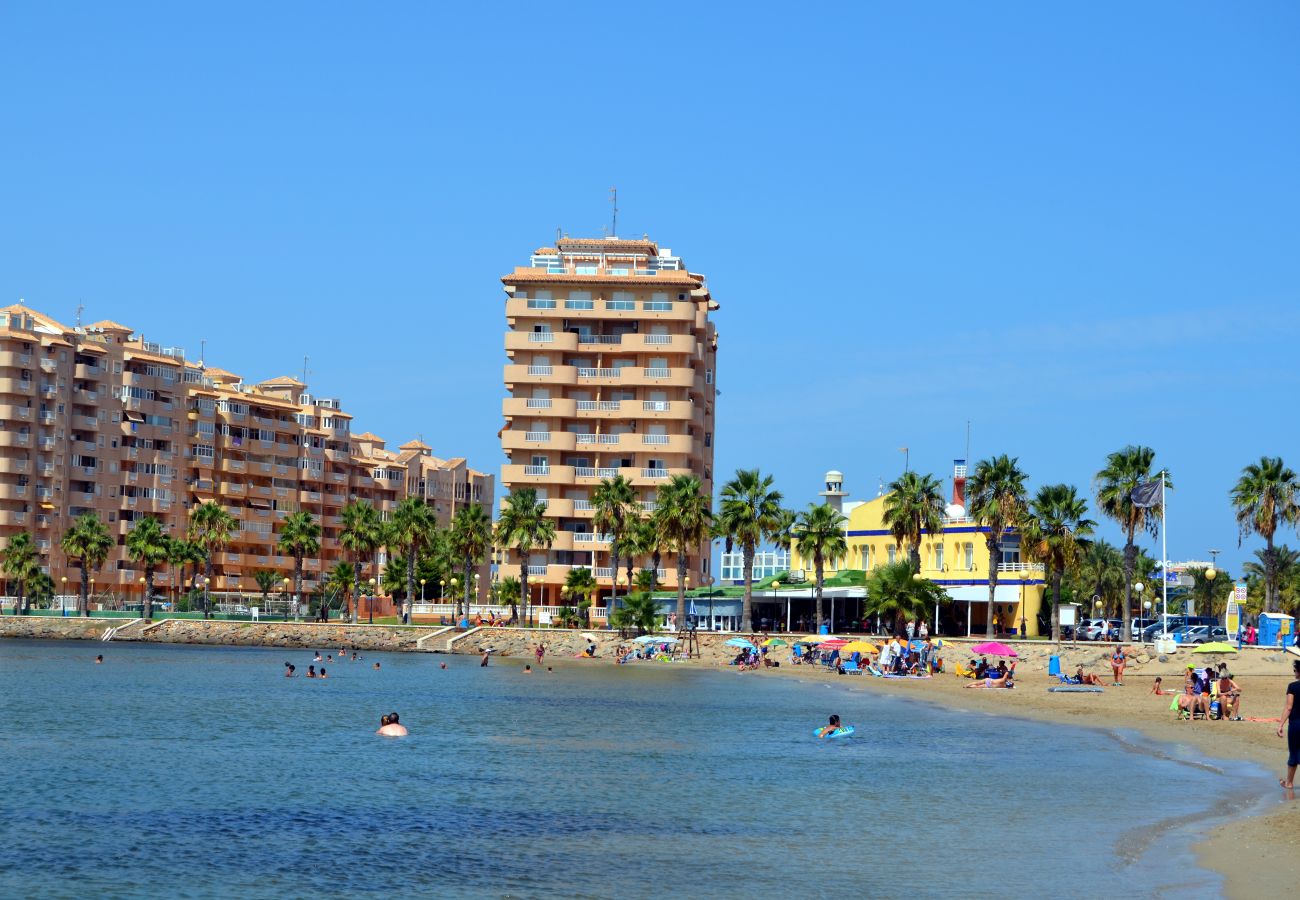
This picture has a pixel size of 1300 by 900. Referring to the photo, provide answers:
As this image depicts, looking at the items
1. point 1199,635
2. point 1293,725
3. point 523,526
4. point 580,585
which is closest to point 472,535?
point 523,526

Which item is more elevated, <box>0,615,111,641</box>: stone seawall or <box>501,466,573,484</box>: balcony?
<box>501,466,573,484</box>: balcony

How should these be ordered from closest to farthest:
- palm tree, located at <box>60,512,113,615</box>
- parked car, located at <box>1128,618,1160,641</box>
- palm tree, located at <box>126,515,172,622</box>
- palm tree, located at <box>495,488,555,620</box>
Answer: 1. parked car, located at <box>1128,618,1160,641</box>
2. palm tree, located at <box>495,488,555,620</box>
3. palm tree, located at <box>126,515,172,622</box>
4. palm tree, located at <box>60,512,113,615</box>

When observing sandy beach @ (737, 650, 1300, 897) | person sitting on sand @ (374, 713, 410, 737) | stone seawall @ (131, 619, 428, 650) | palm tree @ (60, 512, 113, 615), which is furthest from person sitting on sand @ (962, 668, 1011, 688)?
palm tree @ (60, 512, 113, 615)

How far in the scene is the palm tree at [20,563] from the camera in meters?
123

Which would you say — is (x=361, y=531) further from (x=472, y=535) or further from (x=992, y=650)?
(x=992, y=650)

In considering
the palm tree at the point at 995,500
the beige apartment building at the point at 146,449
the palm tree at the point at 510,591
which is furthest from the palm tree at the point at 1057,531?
the beige apartment building at the point at 146,449

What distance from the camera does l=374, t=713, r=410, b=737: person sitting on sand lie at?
4372 centimetres

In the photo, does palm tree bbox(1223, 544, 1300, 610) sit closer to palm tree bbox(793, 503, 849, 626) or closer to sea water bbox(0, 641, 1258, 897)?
palm tree bbox(793, 503, 849, 626)

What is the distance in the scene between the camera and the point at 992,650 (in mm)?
70625

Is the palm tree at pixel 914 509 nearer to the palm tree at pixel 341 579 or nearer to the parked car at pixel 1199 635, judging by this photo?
the parked car at pixel 1199 635

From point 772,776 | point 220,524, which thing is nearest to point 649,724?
point 772,776

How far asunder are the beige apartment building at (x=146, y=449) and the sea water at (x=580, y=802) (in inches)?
3273

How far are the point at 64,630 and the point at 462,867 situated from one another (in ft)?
329

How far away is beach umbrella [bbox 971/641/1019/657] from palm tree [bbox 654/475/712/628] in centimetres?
2197
